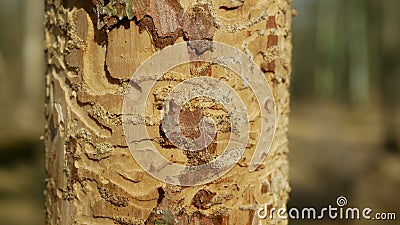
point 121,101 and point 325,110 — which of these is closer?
point 121,101

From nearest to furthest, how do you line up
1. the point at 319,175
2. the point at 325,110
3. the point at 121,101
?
the point at 121,101 → the point at 319,175 → the point at 325,110

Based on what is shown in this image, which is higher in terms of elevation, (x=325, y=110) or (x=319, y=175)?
(x=325, y=110)

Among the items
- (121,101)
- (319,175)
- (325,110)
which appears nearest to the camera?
(121,101)

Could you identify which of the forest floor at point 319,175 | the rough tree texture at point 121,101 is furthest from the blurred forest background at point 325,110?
the rough tree texture at point 121,101

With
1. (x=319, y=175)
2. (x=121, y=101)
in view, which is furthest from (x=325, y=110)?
(x=121, y=101)

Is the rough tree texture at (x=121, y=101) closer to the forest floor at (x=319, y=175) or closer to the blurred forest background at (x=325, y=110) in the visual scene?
the blurred forest background at (x=325, y=110)

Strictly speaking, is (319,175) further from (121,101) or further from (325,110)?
(325,110)

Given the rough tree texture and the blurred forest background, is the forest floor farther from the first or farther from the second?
the rough tree texture

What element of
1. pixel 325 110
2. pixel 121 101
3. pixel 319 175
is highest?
pixel 325 110
